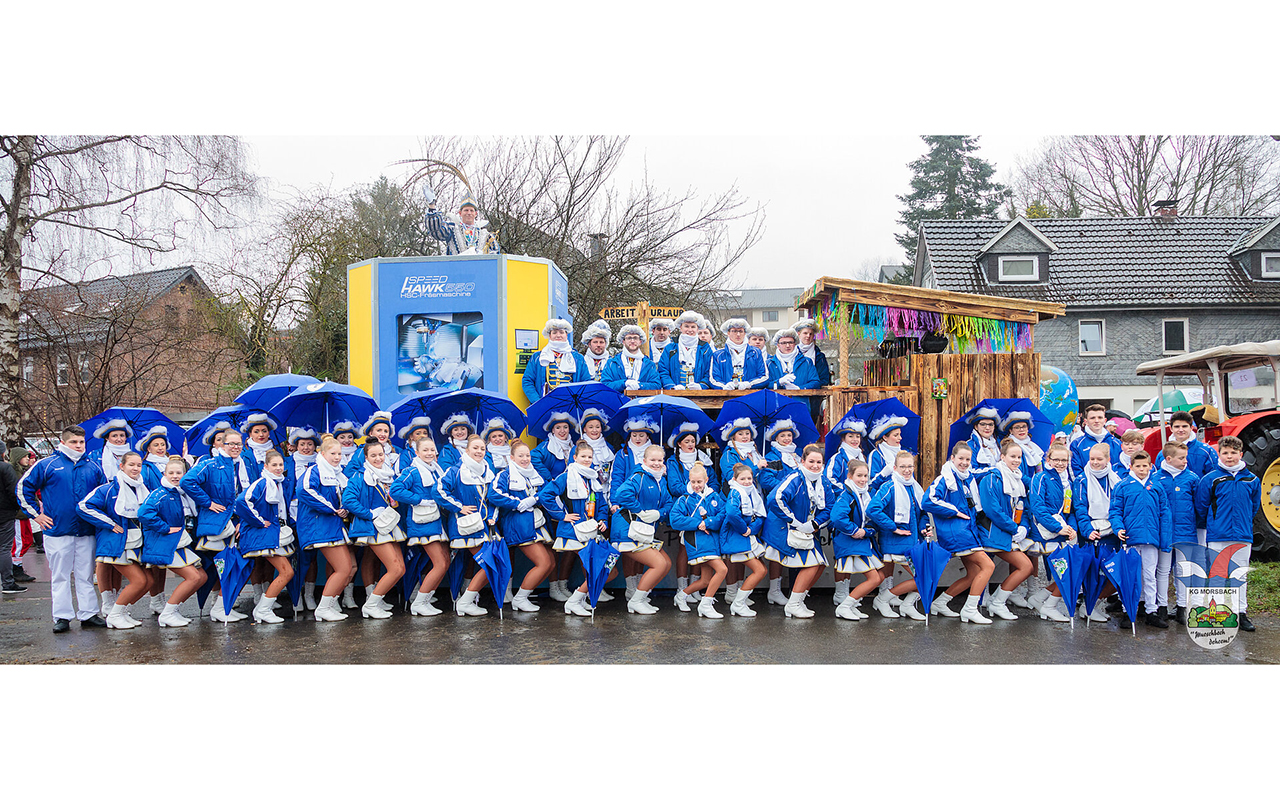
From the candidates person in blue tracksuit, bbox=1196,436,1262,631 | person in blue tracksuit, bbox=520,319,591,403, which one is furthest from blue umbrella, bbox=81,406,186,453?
person in blue tracksuit, bbox=1196,436,1262,631

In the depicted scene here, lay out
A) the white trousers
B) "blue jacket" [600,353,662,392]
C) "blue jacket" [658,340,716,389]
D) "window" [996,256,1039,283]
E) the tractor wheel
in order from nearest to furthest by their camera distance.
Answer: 1. the white trousers
2. "blue jacket" [600,353,662,392]
3. "blue jacket" [658,340,716,389]
4. the tractor wheel
5. "window" [996,256,1039,283]

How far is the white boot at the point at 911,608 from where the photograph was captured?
7446 millimetres

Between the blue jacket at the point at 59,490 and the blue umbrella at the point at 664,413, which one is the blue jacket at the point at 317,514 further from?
the blue umbrella at the point at 664,413

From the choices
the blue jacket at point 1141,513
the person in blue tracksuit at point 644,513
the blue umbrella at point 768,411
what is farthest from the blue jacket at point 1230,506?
the person in blue tracksuit at point 644,513

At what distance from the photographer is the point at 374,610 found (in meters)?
7.54

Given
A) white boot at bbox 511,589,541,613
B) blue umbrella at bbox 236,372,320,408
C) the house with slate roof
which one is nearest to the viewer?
white boot at bbox 511,589,541,613

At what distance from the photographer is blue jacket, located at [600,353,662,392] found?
9.10 m

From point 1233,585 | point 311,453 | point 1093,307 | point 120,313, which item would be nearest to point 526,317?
point 311,453

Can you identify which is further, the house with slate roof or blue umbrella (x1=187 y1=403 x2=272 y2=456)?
the house with slate roof

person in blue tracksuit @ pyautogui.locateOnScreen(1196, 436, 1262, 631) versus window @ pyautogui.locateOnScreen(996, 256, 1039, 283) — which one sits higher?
window @ pyautogui.locateOnScreen(996, 256, 1039, 283)

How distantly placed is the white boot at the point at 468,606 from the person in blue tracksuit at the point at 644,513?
4.53 feet

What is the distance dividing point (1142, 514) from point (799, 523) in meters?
2.89

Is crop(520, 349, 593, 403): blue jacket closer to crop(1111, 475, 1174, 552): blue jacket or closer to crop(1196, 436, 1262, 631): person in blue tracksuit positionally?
crop(1111, 475, 1174, 552): blue jacket

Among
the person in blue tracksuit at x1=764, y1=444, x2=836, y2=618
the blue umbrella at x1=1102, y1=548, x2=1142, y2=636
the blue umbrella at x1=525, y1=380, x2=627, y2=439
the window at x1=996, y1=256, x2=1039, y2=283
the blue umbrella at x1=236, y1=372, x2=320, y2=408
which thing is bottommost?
the blue umbrella at x1=1102, y1=548, x2=1142, y2=636
